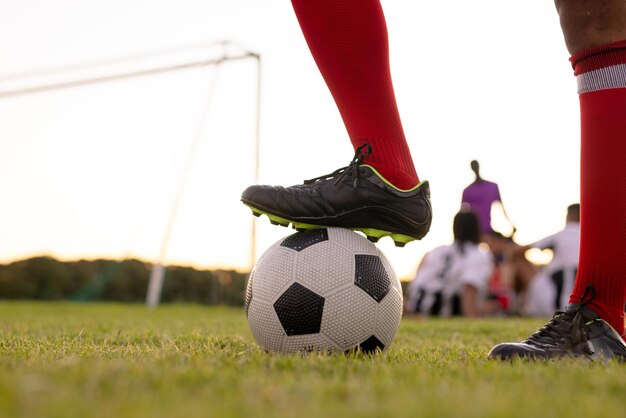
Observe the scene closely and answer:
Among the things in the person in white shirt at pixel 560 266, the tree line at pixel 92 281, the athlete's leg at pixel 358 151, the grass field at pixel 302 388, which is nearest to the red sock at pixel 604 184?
the grass field at pixel 302 388

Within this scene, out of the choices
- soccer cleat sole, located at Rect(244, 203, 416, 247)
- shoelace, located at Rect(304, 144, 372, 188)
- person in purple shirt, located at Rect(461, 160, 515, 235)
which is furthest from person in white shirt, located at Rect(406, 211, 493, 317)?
shoelace, located at Rect(304, 144, 372, 188)

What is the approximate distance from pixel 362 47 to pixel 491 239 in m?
8.53

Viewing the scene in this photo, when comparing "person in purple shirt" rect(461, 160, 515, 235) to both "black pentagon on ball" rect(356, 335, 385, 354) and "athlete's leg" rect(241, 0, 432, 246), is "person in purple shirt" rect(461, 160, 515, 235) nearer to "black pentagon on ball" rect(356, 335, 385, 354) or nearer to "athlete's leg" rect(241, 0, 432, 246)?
"athlete's leg" rect(241, 0, 432, 246)

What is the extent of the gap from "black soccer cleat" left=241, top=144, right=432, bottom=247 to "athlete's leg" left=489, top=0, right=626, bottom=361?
544 millimetres

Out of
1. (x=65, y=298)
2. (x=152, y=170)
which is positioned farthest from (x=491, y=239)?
(x=65, y=298)

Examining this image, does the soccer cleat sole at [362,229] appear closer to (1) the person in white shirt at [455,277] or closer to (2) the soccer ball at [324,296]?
(2) the soccer ball at [324,296]

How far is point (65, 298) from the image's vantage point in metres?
18.7

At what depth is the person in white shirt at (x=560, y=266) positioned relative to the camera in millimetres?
8344

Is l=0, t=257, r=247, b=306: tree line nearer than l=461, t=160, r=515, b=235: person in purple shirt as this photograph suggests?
No

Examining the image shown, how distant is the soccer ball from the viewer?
6.98ft

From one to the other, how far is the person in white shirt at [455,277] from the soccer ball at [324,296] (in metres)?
7.20

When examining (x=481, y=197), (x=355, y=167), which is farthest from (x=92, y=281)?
(x=355, y=167)

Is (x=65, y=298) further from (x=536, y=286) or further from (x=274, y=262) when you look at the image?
(x=274, y=262)

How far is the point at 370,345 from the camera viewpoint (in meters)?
2.20
